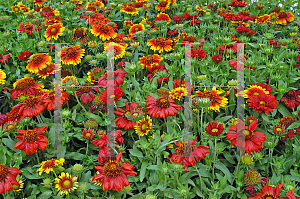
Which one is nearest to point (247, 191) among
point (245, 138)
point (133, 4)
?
point (245, 138)

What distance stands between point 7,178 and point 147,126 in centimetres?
56

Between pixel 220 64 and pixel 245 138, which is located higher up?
pixel 220 64

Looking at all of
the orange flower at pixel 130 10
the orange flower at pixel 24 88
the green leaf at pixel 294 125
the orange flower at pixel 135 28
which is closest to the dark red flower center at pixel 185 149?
the green leaf at pixel 294 125

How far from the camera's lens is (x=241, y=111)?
120cm

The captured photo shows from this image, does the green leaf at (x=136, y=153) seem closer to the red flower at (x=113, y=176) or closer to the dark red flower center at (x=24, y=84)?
the red flower at (x=113, y=176)

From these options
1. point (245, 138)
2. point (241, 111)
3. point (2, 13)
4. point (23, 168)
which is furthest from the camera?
point (2, 13)

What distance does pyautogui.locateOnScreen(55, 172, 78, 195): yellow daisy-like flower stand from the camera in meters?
0.96

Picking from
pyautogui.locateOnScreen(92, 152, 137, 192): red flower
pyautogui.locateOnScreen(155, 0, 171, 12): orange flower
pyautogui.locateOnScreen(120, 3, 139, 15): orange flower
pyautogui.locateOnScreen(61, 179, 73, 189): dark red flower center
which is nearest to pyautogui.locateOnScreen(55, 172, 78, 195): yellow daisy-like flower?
pyautogui.locateOnScreen(61, 179, 73, 189): dark red flower center

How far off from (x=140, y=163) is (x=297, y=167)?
657mm

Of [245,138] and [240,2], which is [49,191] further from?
[240,2]

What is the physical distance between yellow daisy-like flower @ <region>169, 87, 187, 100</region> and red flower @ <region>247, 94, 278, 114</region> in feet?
0.98

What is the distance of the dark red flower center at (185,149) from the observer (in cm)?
94

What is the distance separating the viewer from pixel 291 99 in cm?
131

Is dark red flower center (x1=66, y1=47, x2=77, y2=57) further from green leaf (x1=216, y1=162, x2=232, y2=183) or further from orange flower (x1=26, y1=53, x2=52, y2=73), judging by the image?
green leaf (x1=216, y1=162, x2=232, y2=183)
